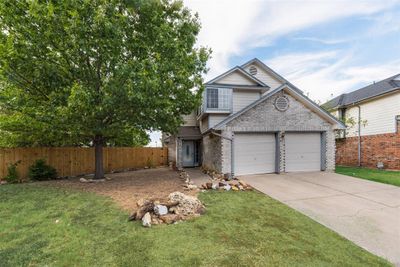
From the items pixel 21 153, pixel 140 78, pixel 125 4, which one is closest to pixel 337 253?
pixel 140 78

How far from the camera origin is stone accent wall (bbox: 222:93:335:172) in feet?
38.3

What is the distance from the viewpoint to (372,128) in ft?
51.9

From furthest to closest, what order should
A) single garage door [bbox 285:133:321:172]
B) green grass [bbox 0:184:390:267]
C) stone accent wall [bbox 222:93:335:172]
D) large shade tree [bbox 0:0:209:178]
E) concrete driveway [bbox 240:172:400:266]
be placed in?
single garage door [bbox 285:133:321:172] < stone accent wall [bbox 222:93:335:172] < large shade tree [bbox 0:0:209:178] < concrete driveway [bbox 240:172:400:266] < green grass [bbox 0:184:390:267]

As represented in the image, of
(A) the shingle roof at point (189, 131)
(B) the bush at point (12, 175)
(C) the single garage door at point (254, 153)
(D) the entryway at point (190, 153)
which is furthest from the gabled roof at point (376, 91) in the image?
(B) the bush at point (12, 175)

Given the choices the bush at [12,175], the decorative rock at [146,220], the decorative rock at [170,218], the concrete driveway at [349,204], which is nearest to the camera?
the concrete driveway at [349,204]

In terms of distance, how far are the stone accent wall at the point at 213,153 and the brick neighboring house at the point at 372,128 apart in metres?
11.8

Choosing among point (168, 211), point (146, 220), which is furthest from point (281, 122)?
point (146, 220)

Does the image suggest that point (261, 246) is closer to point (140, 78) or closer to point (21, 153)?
point (140, 78)

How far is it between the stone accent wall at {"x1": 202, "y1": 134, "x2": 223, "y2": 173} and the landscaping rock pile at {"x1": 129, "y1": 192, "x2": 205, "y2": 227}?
5779mm

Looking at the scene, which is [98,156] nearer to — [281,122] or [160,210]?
[160,210]

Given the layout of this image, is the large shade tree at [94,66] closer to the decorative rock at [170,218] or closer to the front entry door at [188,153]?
the decorative rock at [170,218]

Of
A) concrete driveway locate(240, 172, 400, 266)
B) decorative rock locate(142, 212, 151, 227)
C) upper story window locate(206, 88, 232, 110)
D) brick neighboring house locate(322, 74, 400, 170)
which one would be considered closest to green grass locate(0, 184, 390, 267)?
decorative rock locate(142, 212, 151, 227)

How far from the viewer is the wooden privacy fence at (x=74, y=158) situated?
36.4ft

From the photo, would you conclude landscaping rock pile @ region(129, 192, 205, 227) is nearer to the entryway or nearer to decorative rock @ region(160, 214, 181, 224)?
decorative rock @ region(160, 214, 181, 224)
